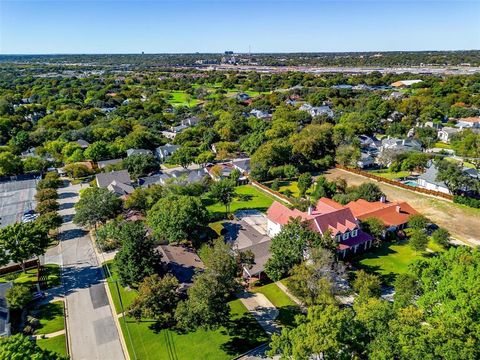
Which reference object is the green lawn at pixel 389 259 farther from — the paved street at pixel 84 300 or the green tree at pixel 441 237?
the paved street at pixel 84 300

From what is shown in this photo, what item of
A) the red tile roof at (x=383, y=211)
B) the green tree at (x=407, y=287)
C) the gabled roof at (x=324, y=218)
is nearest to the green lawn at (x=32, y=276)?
the gabled roof at (x=324, y=218)

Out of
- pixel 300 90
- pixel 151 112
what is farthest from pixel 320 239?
pixel 300 90

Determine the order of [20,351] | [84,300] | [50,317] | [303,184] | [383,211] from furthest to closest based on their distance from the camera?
[303,184], [383,211], [84,300], [50,317], [20,351]

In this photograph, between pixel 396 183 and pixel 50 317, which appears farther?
pixel 396 183

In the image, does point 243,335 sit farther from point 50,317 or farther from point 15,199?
point 15,199

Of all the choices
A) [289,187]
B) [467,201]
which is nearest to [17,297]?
[289,187]
